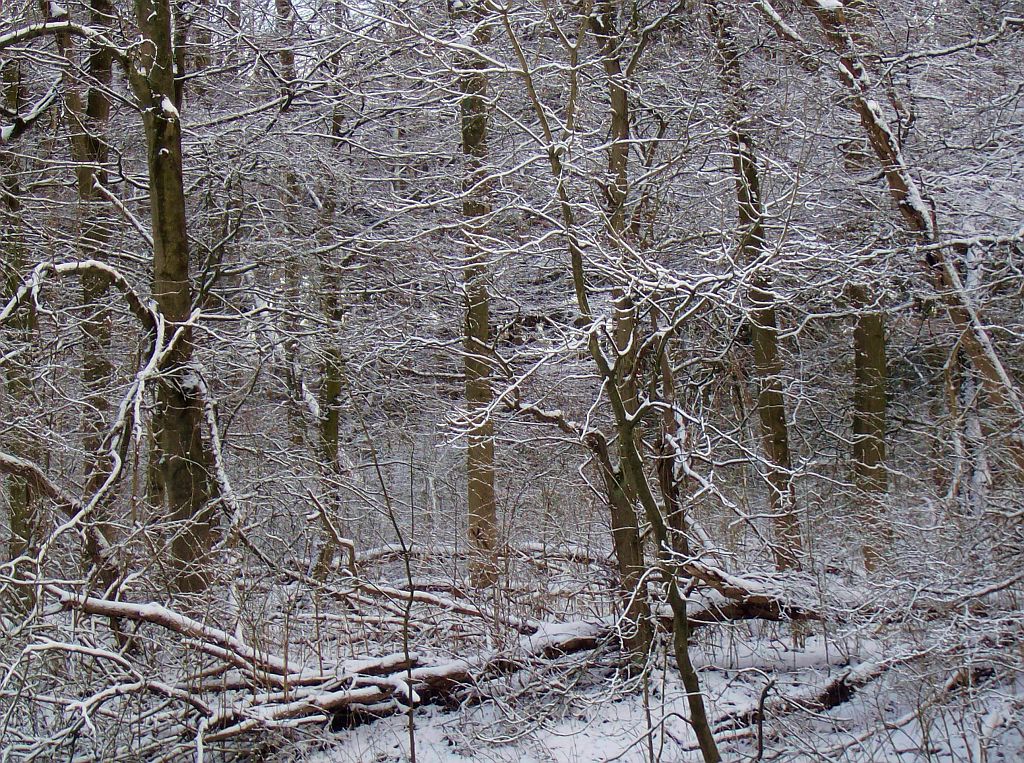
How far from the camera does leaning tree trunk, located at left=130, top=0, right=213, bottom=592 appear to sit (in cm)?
723

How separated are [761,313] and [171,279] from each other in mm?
5446

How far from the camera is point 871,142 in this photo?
25.2 feet

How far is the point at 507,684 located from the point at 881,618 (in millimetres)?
2687

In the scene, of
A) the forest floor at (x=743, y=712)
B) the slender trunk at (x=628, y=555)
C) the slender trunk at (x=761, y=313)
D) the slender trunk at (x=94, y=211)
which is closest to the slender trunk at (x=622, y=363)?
the slender trunk at (x=628, y=555)

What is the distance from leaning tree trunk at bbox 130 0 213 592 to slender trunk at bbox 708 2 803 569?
450cm

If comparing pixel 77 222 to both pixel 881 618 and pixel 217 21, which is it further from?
pixel 881 618

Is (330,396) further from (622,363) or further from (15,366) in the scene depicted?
(622,363)

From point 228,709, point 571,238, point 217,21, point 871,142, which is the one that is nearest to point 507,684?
point 228,709

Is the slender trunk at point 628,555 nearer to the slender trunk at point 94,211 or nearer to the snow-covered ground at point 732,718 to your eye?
the snow-covered ground at point 732,718

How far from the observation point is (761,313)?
8.70 m

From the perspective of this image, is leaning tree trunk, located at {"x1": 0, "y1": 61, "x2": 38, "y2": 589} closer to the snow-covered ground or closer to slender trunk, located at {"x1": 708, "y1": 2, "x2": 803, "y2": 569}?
the snow-covered ground

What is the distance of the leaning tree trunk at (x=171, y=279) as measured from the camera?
23.7 ft

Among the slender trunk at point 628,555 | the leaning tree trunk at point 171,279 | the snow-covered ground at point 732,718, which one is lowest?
the snow-covered ground at point 732,718

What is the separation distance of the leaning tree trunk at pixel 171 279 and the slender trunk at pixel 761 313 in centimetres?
450
